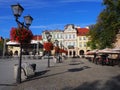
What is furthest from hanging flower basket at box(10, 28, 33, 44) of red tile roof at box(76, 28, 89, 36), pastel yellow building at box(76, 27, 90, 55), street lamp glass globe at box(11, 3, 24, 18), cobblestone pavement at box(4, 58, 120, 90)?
pastel yellow building at box(76, 27, 90, 55)

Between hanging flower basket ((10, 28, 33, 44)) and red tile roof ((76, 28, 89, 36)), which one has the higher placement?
red tile roof ((76, 28, 89, 36))

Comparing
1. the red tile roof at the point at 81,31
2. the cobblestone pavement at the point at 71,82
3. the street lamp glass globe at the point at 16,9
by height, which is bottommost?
the cobblestone pavement at the point at 71,82

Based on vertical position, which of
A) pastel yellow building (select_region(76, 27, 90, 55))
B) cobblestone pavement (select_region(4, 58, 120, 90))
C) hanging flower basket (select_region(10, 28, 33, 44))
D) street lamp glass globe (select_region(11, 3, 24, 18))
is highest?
pastel yellow building (select_region(76, 27, 90, 55))

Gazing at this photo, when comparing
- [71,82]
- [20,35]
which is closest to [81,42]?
[20,35]

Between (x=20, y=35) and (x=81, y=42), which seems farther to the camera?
(x=81, y=42)

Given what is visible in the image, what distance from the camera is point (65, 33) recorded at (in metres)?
125

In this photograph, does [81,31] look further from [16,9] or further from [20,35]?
[16,9]

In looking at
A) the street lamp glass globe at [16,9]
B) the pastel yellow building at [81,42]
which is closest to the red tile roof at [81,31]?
the pastel yellow building at [81,42]

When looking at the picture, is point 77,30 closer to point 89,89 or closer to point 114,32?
point 114,32

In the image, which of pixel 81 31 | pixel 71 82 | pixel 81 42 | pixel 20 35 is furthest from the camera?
pixel 81 31

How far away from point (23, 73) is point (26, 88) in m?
4.06

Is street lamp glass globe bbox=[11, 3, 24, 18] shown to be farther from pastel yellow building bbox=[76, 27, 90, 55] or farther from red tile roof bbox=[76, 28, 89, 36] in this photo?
pastel yellow building bbox=[76, 27, 90, 55]

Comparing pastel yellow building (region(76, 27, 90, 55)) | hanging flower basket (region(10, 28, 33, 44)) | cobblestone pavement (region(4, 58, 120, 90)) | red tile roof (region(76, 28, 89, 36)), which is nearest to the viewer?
cobblestone pavement (region(4, 58, 120, 90))

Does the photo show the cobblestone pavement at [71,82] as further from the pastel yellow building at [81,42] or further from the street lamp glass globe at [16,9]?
the pastel yellow building at [81,42]
